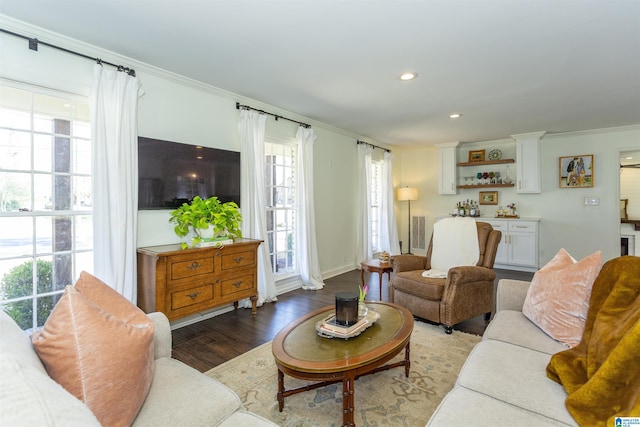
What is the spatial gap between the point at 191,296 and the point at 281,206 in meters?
1.90

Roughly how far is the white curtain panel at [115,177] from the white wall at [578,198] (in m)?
6.16

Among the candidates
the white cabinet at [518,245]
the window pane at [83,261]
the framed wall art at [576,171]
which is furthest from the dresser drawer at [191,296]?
the framed wall art at [576,171]

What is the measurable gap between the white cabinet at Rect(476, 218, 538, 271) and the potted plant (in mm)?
5044

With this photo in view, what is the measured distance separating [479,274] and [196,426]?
2.62 m

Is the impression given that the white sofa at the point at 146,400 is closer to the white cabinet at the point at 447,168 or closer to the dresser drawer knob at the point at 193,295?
the dresser drawer knob at the point at 193,295

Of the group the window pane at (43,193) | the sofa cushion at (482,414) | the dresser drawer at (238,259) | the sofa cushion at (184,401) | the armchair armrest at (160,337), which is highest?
the window pane at (43,193)

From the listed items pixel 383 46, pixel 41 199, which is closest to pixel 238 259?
pixel 41 199

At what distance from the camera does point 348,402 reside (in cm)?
157

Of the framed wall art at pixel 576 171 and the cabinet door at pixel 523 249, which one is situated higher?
the framed wall art at pixel 576 171

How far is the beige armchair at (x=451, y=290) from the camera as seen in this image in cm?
277

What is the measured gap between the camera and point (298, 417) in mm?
1740

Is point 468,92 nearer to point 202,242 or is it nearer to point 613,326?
point 613,326

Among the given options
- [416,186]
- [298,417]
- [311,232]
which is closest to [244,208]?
[311,232]

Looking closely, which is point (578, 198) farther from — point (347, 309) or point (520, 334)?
point (347, 309)
